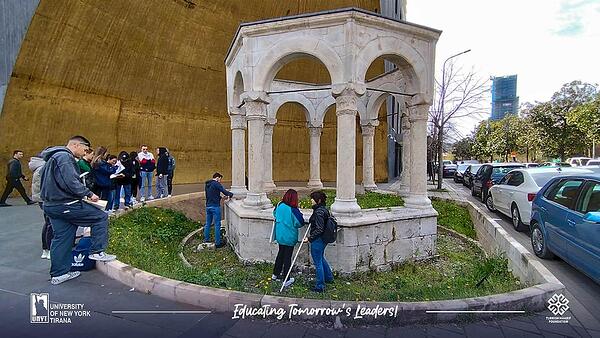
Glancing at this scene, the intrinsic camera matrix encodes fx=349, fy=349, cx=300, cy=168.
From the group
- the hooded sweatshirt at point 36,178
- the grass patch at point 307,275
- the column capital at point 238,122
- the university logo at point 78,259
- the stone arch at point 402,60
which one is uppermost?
the stone arch at point 402,60

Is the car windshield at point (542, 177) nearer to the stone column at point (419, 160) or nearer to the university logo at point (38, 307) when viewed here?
the stone column at point (419, 160)

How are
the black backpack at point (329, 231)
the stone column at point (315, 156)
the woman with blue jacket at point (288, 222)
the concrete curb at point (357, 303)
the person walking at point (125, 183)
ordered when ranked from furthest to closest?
the stone column at point (315, 156)
the person walking at point (125, 183)
the woman with blue jacket at point (288, 222)
the black backpack at point (329, 231)
the concrete curb at point (357, 303)

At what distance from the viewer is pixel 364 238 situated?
641 centimetres

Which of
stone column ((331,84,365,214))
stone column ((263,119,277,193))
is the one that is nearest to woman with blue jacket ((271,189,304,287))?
stone column ((331,84,365,214))

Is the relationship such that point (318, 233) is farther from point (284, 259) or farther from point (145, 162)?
point (145, 162)

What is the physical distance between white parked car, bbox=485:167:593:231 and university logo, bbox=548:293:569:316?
510cm

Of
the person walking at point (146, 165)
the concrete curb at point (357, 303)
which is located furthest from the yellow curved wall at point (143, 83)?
the concrete curb at point (357, 303)

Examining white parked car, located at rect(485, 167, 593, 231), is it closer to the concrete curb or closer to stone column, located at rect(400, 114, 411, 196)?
stone column, located at rect(400, 114, 411, 196)

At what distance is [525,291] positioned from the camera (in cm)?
396

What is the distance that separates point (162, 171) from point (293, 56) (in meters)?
6.32

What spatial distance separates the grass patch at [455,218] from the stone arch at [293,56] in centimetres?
620

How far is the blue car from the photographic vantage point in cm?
448

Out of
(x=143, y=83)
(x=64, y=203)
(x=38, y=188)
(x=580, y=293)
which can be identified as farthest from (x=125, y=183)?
(x=580, y=293)

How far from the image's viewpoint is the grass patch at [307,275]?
4.63 metres
